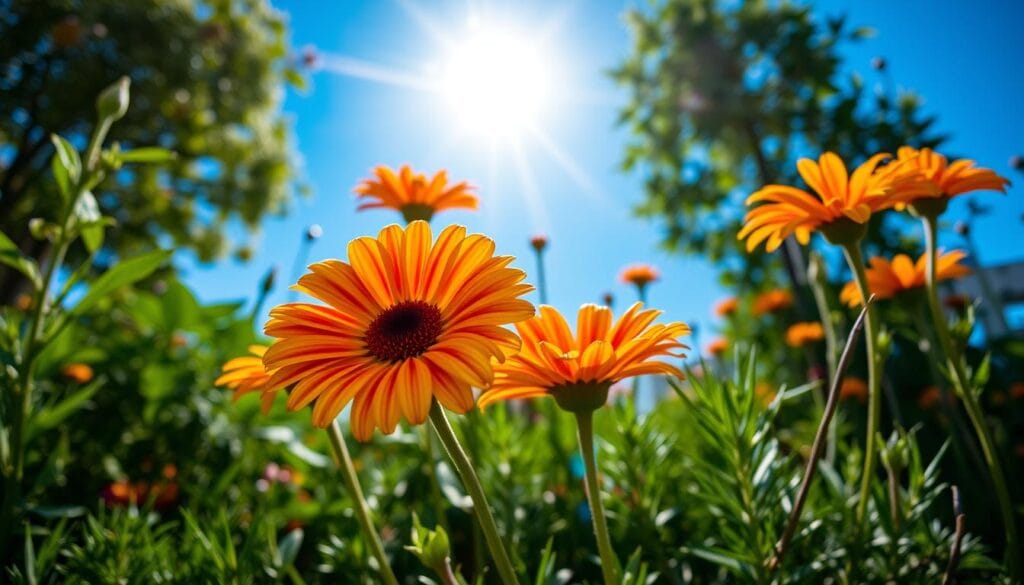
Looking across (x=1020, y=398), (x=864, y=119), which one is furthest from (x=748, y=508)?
(x=864, y=119)

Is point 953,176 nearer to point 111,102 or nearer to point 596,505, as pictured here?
point 596,505

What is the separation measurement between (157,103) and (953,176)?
10.9 metres

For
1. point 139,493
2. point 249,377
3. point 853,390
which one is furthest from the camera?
point 853,390

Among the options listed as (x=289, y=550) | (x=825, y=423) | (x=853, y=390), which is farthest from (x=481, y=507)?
(x=853, y=390)

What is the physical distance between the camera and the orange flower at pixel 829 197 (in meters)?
0.74

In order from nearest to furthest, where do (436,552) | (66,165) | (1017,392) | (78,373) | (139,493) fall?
(436,552)
(66,165)
(139,493)
(78,373)
(1017,392)

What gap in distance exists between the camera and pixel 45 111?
319 inches

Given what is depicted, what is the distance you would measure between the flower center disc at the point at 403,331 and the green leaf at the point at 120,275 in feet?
1.82

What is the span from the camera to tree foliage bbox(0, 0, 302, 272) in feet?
25.6

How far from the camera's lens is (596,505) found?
1.89ft

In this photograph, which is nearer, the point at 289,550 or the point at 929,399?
the point at 289,550

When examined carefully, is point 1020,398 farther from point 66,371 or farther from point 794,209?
point 66,371

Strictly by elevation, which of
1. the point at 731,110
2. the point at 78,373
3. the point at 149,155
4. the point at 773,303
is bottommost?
the point at 78,373

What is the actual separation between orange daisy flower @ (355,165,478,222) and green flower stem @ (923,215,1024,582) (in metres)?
0.87
